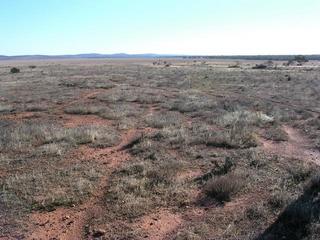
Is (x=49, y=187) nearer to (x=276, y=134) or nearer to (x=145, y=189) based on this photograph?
(x=145, y=189)

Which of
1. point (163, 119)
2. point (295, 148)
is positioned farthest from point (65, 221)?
point (163, 119)

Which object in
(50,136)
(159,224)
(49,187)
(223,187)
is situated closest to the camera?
(159,224)

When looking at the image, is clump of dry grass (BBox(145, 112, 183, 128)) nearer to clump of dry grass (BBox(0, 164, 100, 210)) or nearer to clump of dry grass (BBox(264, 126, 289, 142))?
clump of dry grass (BBox(264, 126, 289, 142))

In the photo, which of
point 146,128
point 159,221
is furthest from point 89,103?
point 159,221

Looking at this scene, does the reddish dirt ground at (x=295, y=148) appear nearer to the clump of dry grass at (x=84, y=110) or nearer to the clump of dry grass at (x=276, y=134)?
the clump of dry grass at (x=276, y=134)

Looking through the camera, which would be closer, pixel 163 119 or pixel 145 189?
pixel 145 189

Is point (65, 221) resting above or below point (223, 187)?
below

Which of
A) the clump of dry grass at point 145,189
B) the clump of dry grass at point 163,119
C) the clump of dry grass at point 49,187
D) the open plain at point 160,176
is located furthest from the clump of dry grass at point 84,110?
the clump of dry grass at point 49,187

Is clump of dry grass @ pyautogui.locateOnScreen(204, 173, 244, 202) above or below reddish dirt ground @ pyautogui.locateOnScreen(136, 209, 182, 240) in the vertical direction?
above

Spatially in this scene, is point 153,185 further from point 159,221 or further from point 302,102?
point 302,102

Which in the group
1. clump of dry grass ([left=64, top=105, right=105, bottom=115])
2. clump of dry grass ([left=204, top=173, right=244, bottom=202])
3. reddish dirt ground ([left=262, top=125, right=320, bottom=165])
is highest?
clump of dry grass ([left=204, top=173, right=244, bottom=202])

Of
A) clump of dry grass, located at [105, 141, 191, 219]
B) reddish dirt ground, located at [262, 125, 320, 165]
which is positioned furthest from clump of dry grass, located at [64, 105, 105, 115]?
clump of dry grass, located at [105, 141, 191, 219]

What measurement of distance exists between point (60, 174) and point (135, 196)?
99.5 inches

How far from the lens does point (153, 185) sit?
9648 mm
